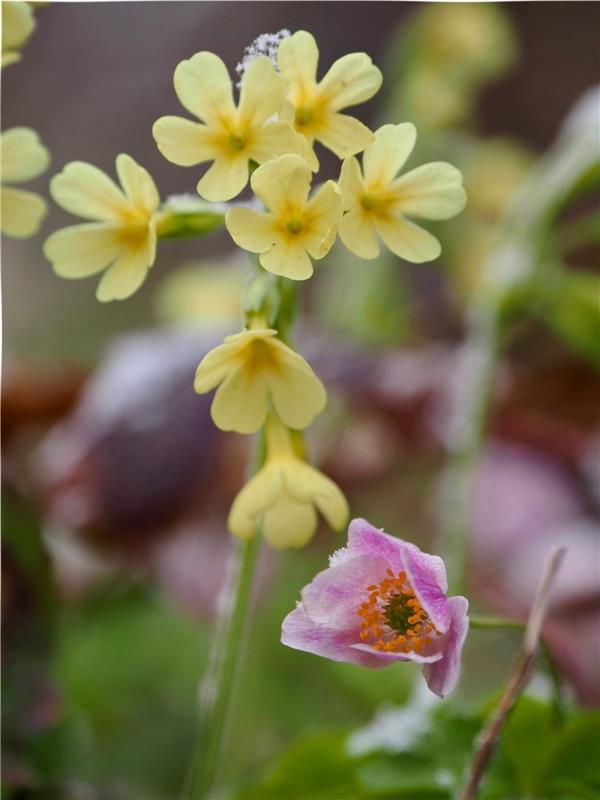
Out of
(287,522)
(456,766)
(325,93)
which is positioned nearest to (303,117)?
(325,93)

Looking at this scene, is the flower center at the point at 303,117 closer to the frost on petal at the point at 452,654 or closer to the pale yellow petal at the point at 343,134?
the pale yellow petal at the point at 343,134

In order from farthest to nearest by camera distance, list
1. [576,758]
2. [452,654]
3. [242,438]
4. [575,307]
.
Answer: [242,438]
[575,307]
[576,758]
[452,654]

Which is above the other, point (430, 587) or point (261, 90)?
point (261, 90)

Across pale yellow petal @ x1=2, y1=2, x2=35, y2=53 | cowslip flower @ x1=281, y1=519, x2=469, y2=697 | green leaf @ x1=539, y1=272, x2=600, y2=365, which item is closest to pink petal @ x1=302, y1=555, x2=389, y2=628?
cowslip flower @ x1=281, y1=519, x2=469, y2=697

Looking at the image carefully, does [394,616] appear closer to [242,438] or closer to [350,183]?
[350,183]

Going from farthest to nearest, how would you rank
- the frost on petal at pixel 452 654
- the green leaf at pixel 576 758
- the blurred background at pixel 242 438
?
the blurred background at pixel 242 438 → the green leaf at pixel 576 758 → the frost on petal at pixel 452 654

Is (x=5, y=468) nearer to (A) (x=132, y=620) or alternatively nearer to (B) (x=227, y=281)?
(A) (x=132, y=620)

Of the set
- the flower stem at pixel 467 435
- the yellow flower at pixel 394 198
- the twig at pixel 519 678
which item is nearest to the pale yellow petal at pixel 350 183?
the yellow flower at pixel 394 198

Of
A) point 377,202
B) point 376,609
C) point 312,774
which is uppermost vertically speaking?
point 377,202
